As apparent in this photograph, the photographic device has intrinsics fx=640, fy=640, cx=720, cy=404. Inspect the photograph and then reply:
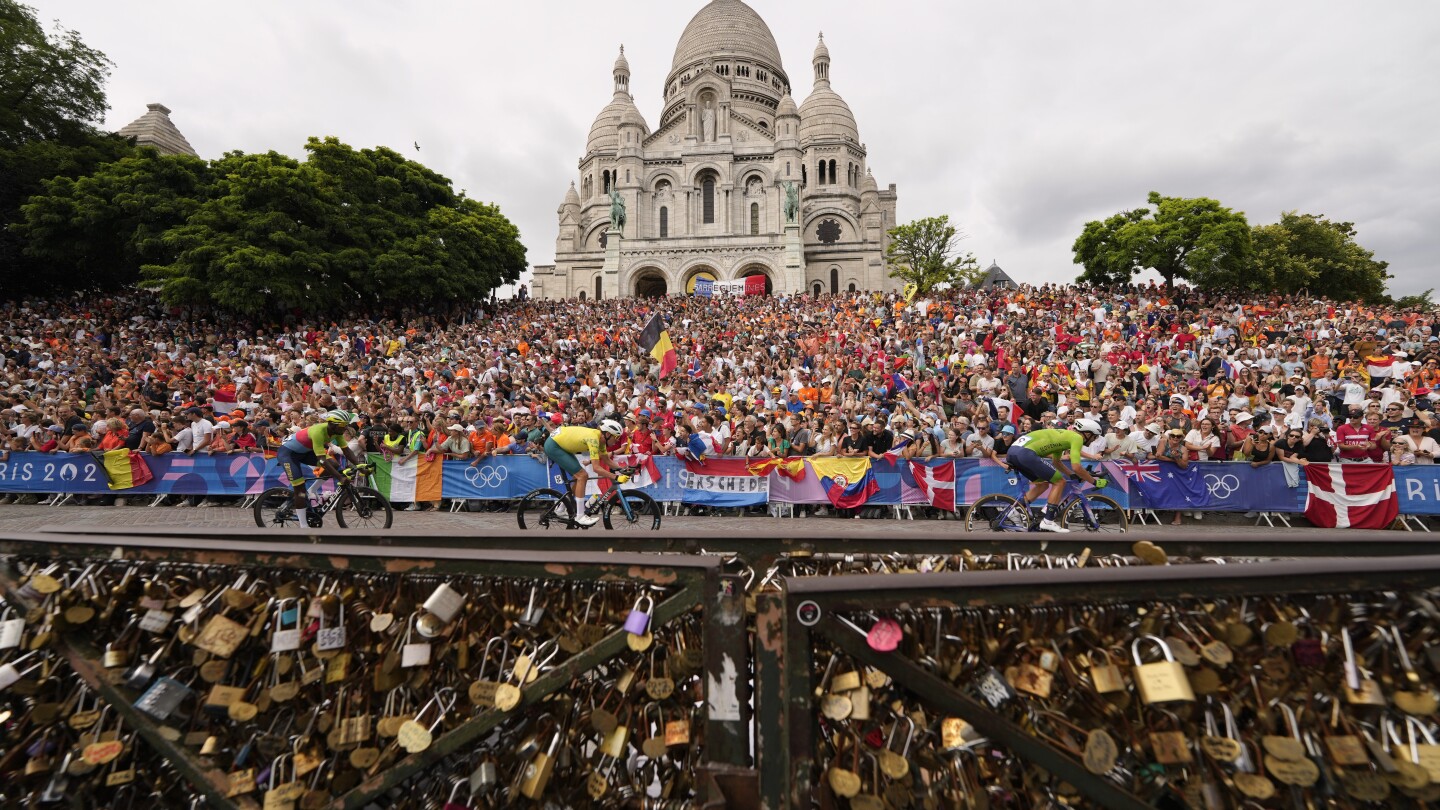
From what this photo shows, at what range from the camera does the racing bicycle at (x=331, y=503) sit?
9.26m

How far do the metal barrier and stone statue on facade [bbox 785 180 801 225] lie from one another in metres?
54.0

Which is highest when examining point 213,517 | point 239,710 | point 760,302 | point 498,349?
point 760,302

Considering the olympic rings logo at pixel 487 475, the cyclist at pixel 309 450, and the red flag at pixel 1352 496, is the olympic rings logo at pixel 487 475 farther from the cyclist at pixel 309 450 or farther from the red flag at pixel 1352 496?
the red flag at pixel 1352 496

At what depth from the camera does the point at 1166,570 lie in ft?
5.58

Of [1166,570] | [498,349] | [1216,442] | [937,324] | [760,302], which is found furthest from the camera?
[760,302]

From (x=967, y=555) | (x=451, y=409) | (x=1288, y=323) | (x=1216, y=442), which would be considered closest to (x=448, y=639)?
(x=967, y=555)

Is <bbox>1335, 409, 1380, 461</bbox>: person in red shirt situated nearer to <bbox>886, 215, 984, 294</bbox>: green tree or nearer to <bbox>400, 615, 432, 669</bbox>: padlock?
<bbox>400, 615, 432, 669</bbox>: padlock

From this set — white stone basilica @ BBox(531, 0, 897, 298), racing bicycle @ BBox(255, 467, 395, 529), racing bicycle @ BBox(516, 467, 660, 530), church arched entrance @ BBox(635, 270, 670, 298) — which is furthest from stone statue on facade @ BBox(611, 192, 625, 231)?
racing bicycle @ BBox(516, 467, 660, 530)

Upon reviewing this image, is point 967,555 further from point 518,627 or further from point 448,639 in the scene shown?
point 448,639

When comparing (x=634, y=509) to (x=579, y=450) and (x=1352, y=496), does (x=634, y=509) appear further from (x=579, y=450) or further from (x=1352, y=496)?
(x=1352, y=496)

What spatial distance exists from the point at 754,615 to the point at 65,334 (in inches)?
1320

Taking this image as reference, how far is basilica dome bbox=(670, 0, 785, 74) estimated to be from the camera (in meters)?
70.8

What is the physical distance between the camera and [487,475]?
1228cm

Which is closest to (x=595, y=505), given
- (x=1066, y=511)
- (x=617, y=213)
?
(x=1066, y=511)
